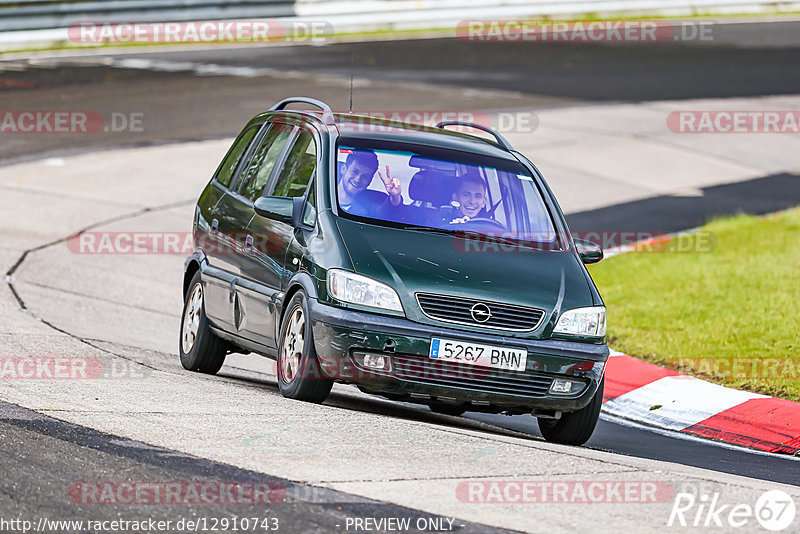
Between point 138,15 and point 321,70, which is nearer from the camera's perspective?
point 321,70

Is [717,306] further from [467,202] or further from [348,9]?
[348,9]

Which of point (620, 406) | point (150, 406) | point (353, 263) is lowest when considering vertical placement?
point (620, 406)

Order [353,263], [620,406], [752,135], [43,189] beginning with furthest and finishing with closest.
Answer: [752,135]
[43,189]
[620,406]
[353,263]

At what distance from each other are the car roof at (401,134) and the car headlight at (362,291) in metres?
1.31

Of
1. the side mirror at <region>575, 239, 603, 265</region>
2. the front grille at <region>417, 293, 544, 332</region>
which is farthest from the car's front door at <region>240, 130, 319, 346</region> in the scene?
the side mirror at <region>575, 239, 603, 265</region>

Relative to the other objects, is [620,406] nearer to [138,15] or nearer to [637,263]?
[637,263]

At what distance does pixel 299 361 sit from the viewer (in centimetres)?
762

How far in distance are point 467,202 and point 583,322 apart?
1162 mm

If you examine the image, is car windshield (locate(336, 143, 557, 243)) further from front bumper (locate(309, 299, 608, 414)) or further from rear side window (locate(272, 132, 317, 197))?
front bumper (locate(309, 299, 608, 414))

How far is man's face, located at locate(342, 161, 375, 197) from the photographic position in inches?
318

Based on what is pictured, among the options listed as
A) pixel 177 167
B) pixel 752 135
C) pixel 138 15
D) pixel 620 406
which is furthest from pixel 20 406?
pixel 138 15

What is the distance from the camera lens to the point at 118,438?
20.7ft

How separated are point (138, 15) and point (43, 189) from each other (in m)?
13.4

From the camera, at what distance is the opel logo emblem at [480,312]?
7.36 meters
